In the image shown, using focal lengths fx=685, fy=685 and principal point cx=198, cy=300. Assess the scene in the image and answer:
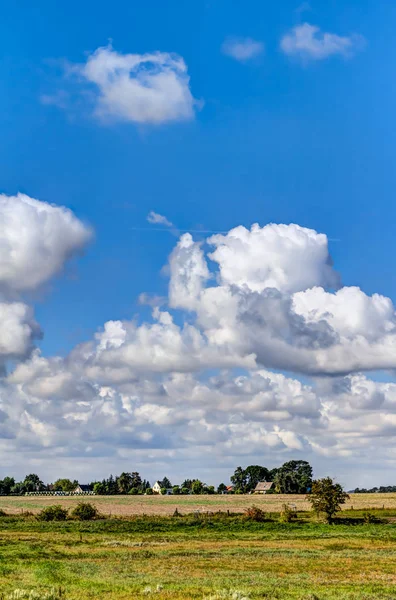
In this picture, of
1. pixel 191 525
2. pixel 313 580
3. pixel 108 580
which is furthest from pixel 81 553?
pixel 191 525

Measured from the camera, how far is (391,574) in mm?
44531

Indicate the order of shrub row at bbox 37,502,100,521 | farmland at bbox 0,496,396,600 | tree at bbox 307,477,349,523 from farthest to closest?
1. shrub row at bbox 37,502,100,521
2. tree at bbox 307,477,349,523
3. farmland at bbox 0,496,396,600

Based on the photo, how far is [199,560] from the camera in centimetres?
5275

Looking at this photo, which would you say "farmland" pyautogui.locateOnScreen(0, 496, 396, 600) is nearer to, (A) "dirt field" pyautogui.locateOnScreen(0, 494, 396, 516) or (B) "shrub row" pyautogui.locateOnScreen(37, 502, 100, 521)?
(B) "shrub row" pyautogui.locateOnScreen(37, 502, 100, 521)

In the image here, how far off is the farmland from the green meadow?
65 mm

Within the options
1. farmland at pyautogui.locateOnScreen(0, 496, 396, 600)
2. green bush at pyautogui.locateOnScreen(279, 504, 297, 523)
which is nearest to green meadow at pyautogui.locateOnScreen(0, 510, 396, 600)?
farmland at pyautogui.locateOnScreen(0, 496, 396, 600)

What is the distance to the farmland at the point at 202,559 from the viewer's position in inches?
1446

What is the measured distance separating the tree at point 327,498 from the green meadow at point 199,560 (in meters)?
2.75

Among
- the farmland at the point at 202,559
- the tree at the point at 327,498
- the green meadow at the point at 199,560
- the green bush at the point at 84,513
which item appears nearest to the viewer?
the green meadow at the point at 199,560

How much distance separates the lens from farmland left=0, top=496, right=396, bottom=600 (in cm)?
3672

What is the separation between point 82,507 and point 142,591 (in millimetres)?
77454

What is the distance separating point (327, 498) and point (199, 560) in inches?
1966

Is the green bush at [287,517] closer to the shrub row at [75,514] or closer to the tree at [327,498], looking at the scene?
the tree at [327,498]

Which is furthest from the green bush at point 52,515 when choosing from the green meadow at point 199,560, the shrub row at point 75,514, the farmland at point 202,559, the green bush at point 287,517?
the green bush at point 287,517
